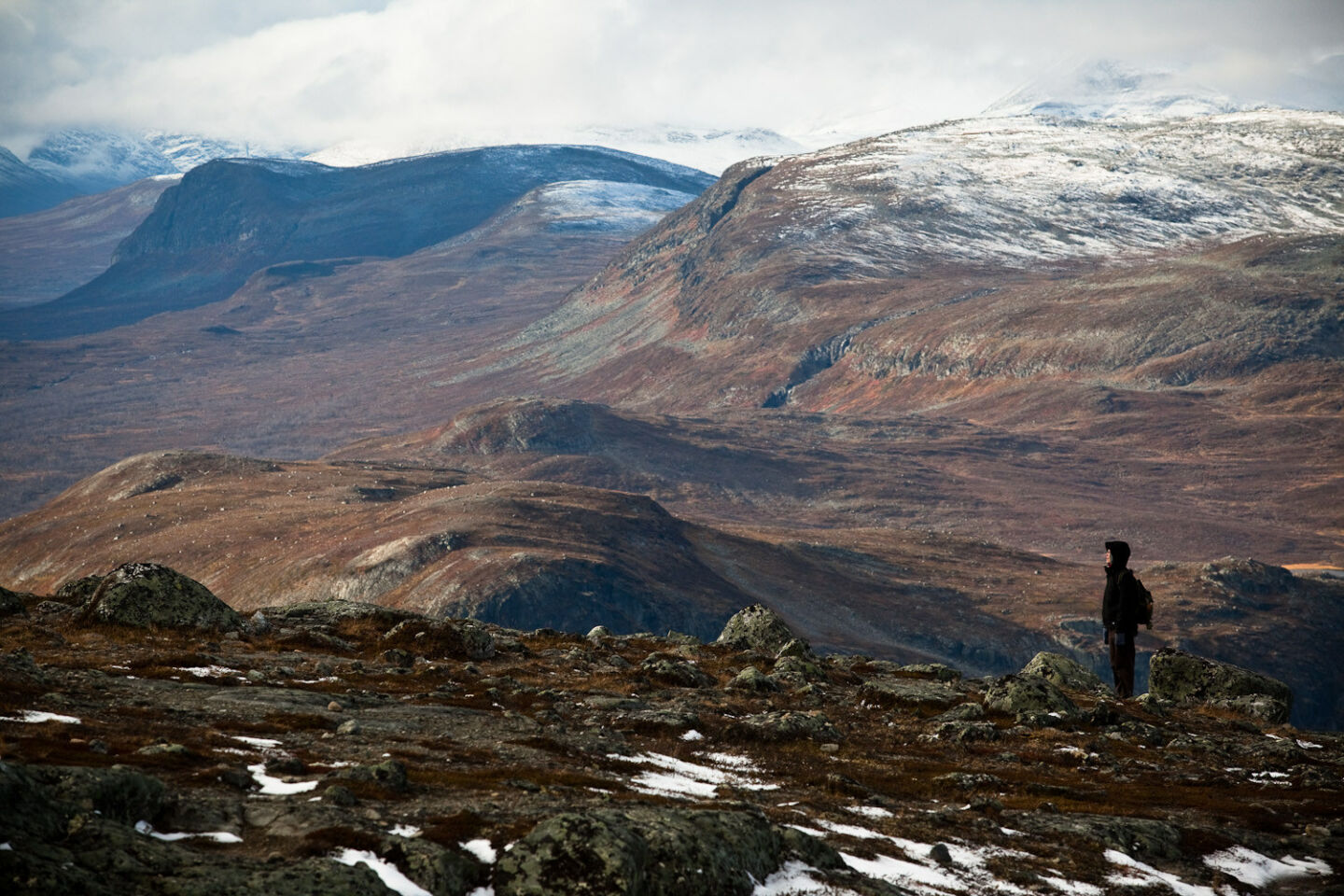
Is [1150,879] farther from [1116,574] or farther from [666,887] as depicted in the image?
[1116,574]

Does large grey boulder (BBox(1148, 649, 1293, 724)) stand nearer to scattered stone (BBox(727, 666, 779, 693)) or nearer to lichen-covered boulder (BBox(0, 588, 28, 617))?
scattered stone (BBox(727, 666, 779, 693))

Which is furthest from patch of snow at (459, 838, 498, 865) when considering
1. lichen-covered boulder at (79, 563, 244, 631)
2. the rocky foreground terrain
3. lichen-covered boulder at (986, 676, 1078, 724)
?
lichen-covered boulder at (986, 676, 1078, 724)

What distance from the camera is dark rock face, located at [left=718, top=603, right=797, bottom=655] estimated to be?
45.0 meters

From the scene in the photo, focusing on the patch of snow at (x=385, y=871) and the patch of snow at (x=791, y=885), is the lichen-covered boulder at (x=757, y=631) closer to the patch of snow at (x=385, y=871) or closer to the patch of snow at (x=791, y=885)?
the patch of snow at (x=791, y=885)

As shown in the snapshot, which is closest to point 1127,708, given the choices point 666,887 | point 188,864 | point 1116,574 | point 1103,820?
point 1116,574

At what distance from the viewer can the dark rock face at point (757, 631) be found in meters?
45.0

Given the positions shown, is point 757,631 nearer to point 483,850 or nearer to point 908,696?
point 908,696

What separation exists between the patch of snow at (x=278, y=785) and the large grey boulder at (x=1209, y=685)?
27490mm

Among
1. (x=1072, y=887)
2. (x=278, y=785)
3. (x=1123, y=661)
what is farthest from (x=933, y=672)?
(x=278, y=785)

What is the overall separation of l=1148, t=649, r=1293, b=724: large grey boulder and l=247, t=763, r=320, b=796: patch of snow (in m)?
27.5

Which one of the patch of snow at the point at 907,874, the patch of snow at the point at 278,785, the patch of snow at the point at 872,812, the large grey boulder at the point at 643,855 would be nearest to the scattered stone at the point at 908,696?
the patch of snow at the point at 872,812

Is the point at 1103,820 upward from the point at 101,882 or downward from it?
downward

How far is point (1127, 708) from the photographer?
34.9m

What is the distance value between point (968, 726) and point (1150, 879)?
10.1m
